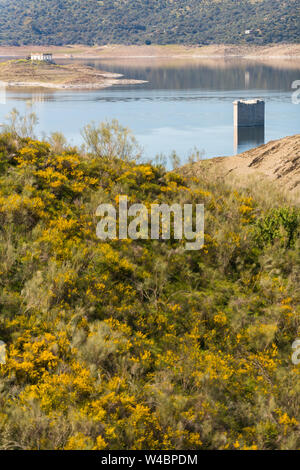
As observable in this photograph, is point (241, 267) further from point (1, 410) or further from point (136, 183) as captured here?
point (1, 410)

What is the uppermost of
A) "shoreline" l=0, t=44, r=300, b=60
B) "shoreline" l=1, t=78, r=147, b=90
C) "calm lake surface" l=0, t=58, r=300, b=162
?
"shoreline" l=0, t=44, r=300, b=60

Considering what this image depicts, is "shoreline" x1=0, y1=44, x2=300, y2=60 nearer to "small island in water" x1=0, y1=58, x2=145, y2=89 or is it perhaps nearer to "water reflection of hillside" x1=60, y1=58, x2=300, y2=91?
"water reflection of hillside" x1=60, y1=58, x2=300, y2=91

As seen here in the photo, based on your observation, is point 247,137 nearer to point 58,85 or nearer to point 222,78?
point 58,85

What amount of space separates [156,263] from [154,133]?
136ft

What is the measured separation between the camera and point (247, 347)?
7.87 metres

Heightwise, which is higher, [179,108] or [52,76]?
[52,76]

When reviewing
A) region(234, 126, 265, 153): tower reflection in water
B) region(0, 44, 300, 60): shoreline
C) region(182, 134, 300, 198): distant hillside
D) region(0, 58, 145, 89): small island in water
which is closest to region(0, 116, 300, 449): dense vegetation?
region(182, 134, 300, 198): distant hillside

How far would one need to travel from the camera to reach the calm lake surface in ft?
153

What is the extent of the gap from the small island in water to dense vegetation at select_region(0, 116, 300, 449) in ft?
280

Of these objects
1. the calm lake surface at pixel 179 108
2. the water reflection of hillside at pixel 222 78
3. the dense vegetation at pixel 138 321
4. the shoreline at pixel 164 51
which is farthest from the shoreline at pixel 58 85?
the dense vegetation at pixel 138 321

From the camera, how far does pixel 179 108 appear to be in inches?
2613

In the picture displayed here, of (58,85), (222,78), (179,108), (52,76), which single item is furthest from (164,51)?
(179,108)

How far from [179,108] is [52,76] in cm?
4269
